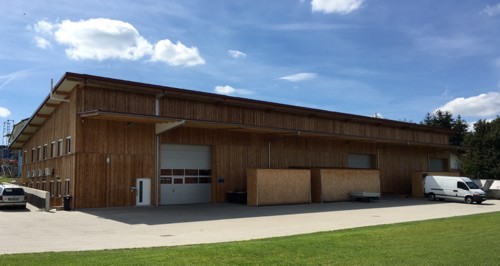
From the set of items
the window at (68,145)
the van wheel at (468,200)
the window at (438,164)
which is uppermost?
the window at (68,145)

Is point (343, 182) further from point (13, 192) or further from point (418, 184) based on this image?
point (13, 192)

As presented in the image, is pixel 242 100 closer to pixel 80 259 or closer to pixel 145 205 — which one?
pixel 145 205

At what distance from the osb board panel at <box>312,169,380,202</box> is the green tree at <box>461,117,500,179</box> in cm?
1709

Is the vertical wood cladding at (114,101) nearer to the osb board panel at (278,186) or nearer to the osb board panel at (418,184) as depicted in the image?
the osb board panel at (278,186)

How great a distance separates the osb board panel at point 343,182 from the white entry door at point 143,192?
12194 millimetres

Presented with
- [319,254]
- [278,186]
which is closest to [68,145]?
[278,186]

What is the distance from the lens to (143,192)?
2675 centimetres

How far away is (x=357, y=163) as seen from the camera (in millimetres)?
40500

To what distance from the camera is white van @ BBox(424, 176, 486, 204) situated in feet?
108

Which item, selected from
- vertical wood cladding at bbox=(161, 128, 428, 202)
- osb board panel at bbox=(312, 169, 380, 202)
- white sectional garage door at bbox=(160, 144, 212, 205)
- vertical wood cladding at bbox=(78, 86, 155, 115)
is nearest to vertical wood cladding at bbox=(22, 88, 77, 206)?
vertical wood cladding at bbox=(78, 86, 155, 115)

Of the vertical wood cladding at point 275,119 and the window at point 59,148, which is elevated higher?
the vertical wood cladding at point 275,119

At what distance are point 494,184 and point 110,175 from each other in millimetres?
34404

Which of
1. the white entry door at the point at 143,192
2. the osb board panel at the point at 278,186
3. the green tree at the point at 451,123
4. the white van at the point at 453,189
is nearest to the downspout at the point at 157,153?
the white entry door at the point at 143,192

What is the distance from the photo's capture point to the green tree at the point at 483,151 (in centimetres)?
4525
